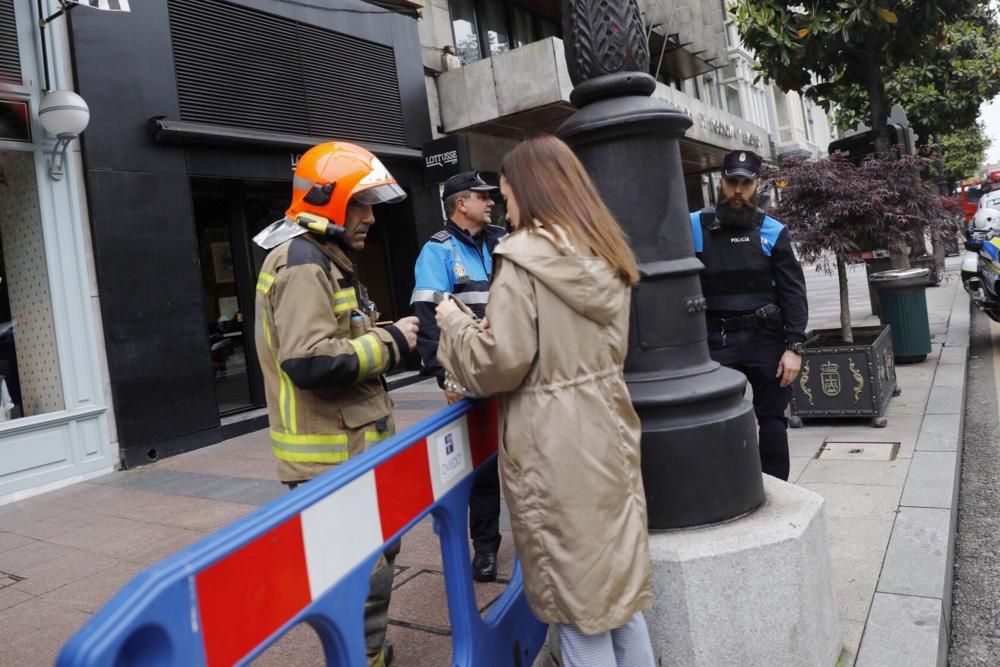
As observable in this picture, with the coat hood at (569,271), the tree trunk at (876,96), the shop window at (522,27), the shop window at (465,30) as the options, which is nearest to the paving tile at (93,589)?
the coat hood at (569,271)

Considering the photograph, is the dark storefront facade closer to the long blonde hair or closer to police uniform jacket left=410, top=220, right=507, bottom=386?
police uniform jacket left=410, top=220, right=507, bottom=386

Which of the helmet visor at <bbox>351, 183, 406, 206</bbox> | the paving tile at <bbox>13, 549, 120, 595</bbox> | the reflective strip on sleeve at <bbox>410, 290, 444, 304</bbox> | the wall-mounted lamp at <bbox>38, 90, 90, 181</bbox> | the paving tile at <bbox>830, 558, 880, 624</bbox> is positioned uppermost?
the wall-mounted lamp at <bbox>38, 90, 90, 181</bbox>

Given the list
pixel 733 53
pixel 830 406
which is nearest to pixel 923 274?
pixel 830 406

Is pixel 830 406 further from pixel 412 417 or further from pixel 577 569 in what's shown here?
pixel 577 569

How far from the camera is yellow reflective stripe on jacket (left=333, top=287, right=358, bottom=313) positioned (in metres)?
2.49

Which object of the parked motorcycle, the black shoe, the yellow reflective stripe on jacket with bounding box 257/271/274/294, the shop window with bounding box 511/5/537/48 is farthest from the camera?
the shop window with bounding box 511/5/537/48

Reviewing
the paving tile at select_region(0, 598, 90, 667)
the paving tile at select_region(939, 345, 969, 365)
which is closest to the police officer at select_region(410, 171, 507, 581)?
the paving tile at select_region(0, 598, 90, 667)

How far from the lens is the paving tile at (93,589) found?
12.5ft

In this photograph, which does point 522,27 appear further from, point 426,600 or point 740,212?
point 426,600

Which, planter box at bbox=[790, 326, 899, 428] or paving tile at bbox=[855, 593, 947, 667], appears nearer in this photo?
paving tile at bbox=[855, 593, 947, 667]

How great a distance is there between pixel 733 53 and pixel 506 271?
2931 cm

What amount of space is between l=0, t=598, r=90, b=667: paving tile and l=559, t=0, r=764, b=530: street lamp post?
8.75ft

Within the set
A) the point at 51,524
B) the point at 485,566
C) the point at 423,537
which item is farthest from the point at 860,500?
the point at 51,524

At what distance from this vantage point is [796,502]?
267 cm
